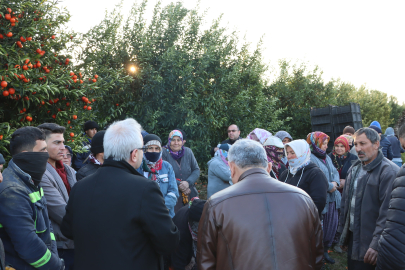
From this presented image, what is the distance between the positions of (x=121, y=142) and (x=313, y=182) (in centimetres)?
266

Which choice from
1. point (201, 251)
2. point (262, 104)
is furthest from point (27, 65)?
point (262, 104)

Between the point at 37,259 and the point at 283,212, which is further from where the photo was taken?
the point at 37,259

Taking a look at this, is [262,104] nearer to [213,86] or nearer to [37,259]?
[213,86]

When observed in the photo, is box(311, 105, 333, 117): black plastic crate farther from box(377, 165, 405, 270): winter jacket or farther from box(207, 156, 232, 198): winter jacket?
box(377, 165, 405, 270): winter jacket

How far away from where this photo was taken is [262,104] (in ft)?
33.1

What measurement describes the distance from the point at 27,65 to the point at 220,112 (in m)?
5.45

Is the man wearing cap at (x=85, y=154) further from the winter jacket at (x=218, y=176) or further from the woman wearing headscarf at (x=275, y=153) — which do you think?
the woman wearing headscarf at (x=275, y=153)

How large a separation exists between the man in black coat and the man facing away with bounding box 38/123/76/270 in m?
2.77

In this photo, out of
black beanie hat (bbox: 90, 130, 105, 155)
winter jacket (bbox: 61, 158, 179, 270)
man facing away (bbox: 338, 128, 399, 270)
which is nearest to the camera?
winter jacket (bbox: 61, 158, 179, 270)

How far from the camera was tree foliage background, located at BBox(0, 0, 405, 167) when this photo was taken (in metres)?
4.19

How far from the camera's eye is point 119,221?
1.99 m

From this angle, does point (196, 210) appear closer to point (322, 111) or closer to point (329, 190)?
point (329, 190)

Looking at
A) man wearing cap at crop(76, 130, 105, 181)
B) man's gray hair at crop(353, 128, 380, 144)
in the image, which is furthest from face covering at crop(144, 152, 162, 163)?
man's gray hair at crop(353, 128, 380, 144)

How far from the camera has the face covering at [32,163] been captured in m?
2.47
